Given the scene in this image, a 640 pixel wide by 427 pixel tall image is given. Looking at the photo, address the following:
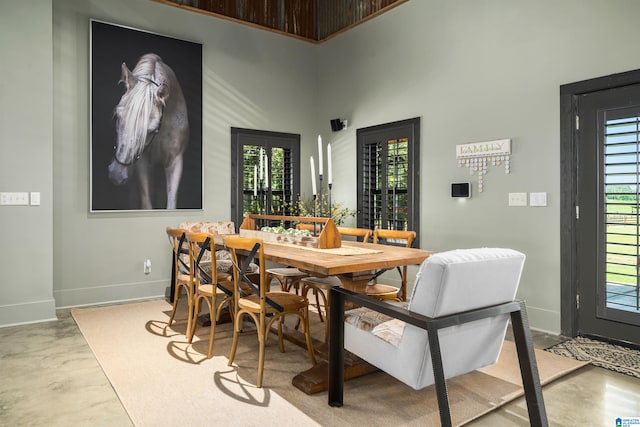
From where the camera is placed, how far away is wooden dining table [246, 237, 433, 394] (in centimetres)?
245

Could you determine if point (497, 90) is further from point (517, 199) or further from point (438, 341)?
point (438, 341)

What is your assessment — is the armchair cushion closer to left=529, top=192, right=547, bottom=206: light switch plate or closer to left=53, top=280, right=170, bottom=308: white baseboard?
left=529, top=192, right=547, bottom=206: light switch plate

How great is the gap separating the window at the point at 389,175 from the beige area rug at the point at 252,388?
2.04 m

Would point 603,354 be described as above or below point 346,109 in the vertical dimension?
below

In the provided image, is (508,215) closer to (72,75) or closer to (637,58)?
(637,58)

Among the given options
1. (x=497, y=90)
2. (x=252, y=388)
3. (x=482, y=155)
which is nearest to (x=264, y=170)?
(x=482, y=155)

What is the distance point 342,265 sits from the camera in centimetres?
239

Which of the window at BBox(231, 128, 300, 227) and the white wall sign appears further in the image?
the window at BBox(231, 128, 300, 227)

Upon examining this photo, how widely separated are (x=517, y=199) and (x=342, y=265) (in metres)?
2.36

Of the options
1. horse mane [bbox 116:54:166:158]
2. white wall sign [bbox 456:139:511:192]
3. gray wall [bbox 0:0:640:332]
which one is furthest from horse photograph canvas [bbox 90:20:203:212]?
white wall sign [bbox 456:139:511:192]

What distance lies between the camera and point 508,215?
4.09 meters

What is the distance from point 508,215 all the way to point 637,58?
1555mm

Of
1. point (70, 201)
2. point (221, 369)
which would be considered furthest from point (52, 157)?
point (221, 369)

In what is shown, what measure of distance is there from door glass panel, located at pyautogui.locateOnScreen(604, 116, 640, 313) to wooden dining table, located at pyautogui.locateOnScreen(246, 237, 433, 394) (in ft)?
5.52
